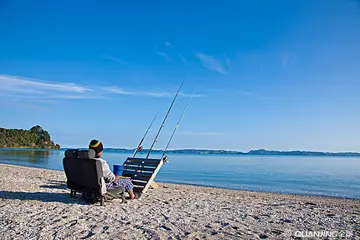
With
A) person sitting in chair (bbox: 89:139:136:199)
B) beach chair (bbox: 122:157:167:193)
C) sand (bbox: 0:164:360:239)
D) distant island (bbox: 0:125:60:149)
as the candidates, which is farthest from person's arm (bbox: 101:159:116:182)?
distant island (bbox: 0:125:60:149)

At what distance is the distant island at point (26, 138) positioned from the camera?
117438 mm

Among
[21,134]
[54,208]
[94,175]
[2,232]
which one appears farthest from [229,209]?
[21,134]

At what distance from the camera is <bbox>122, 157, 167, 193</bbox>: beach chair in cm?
909

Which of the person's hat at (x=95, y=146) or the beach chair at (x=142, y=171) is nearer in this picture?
the person's hat at (x=95, y=146)

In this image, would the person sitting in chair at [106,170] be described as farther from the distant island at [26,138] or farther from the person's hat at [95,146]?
the distant island at [26,138]

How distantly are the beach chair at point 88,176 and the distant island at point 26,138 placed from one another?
401 feet

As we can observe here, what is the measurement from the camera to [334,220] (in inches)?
224

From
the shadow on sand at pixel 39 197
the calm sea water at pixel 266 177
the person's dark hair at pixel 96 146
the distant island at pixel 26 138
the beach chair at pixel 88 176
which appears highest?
the distant island at pixel 26 138

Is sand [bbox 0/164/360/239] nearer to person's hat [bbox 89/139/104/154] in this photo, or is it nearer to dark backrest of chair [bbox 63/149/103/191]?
dark backrest of chair [bbox 63/149/103/191]

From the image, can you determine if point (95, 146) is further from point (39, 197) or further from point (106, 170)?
point (39, 197)

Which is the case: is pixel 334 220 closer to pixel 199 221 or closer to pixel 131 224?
pixel 199 221

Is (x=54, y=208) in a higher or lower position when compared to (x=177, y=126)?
lower

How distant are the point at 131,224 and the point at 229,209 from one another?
2.54 metres

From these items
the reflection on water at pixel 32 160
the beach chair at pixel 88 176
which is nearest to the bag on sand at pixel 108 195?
the beach chair at pixel 88 176
